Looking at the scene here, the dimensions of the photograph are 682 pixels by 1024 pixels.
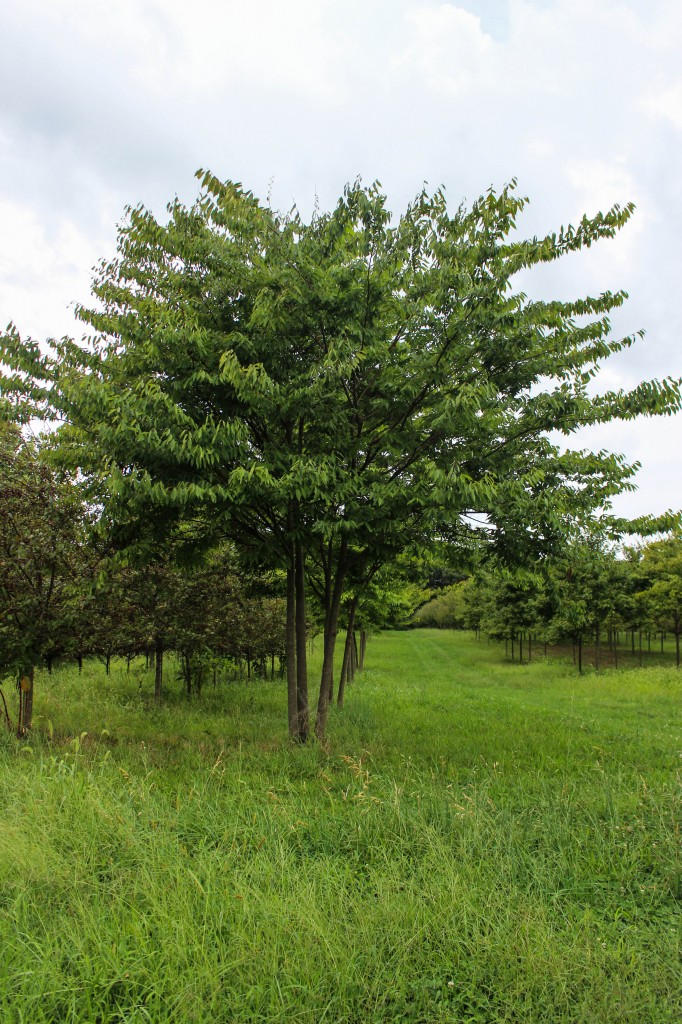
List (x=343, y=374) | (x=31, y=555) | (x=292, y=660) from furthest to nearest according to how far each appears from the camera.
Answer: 1. (x=292, y=660)
2. (x=31, y=555)
3. (x=343, y=374)

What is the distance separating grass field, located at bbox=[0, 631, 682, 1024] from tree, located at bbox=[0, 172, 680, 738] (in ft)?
8.77

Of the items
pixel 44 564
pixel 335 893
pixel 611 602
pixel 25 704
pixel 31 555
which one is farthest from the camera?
pixel 611 602

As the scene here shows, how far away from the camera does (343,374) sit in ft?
19.9

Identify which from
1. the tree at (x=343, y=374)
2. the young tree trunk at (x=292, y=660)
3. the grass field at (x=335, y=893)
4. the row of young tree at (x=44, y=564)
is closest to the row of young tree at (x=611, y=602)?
the young tree trunk at (x=292, y=660)

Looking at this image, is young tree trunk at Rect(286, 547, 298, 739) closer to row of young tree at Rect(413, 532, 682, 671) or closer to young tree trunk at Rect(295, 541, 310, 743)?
young tree trunk at Rect(295, 541, 310, 743)

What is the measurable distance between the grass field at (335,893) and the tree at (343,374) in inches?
105

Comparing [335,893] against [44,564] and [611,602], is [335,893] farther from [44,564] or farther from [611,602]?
[611,602]

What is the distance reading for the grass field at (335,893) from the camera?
2.64 metres

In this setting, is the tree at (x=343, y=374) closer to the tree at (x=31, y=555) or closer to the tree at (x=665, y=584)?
the tree at (x=31, y=555)

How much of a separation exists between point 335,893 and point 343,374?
4605mm

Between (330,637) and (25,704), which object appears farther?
(25,704)

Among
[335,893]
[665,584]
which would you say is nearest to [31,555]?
[335,893]

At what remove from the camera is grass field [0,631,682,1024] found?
8.68 ft

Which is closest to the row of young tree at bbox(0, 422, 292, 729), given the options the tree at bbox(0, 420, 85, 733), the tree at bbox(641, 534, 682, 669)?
the tree at bbox(0, 420, 85, 733)
